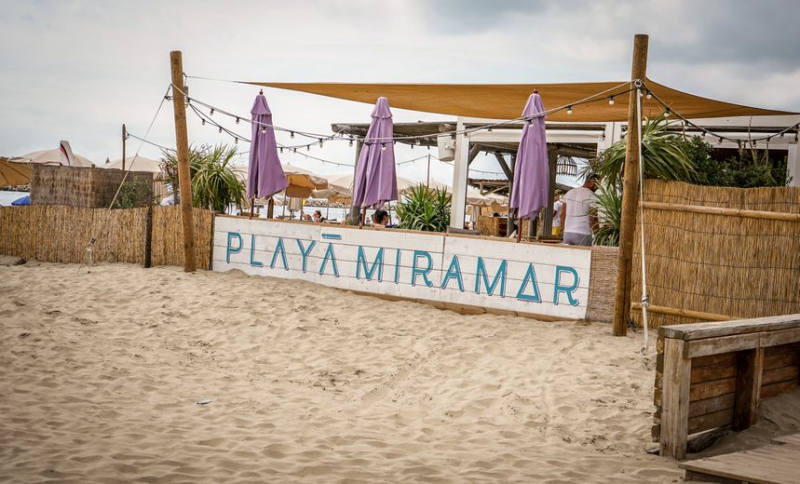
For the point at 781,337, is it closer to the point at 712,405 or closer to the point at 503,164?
the point at 712,405

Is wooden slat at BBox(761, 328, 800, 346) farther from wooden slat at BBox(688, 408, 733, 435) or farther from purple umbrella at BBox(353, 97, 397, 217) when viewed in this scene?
purple umbrella at BBox(353, 97, 397, 217)

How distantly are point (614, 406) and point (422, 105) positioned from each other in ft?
22.0

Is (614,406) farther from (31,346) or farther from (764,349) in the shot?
(31,346)

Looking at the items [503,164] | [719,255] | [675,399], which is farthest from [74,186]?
[675,399]

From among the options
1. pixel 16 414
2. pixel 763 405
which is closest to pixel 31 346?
pixel 16 414

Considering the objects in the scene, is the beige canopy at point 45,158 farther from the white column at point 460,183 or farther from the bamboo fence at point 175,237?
the white column at point 460,183

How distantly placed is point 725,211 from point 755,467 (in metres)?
4.06

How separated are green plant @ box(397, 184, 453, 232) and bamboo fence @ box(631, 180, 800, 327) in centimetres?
428

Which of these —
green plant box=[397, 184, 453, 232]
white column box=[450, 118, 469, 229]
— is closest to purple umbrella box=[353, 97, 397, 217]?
green plant box=[397, 184, 453, 232]

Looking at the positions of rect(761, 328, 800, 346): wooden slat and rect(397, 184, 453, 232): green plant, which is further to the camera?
rect(397, 184, 453, 232): green plant

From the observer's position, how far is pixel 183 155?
10617mm

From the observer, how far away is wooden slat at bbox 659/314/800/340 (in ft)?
13.8

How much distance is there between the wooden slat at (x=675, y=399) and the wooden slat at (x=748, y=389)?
0.67m

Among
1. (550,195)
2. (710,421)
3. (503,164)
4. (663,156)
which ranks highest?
(503,164)
